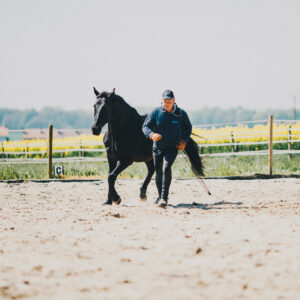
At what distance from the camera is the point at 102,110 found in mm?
7605

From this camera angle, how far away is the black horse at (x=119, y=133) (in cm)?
767

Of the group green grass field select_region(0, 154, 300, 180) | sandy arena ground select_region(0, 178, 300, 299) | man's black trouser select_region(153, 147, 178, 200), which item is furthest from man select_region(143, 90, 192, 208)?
green grass field select_region(0, 154, 300, 180)

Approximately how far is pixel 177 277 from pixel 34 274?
1.05 meters

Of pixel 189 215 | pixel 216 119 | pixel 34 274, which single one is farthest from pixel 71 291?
pixel 216 119

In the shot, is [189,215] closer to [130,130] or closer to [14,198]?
[130,130]

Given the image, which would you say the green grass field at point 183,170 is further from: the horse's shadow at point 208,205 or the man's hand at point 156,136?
the man's hand at point 156,136

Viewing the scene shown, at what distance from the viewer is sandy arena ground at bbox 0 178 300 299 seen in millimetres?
3270

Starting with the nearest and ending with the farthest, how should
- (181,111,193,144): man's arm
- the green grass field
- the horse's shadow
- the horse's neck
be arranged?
1. (181,111,193,144): man's arm
2. the horse's shadow
3. the horse's neck
4. the green grass field

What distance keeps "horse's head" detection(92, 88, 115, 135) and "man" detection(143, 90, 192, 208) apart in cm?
63

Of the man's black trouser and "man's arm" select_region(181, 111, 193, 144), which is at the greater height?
"man's arm" select_region(181, 111, 193, 144)

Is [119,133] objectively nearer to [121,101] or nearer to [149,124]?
[121,101]

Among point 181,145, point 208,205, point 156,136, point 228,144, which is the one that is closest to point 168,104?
point 156,136

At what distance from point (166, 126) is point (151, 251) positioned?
3363 millimetres

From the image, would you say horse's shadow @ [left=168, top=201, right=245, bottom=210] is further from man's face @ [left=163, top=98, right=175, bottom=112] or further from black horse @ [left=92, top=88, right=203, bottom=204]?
man's face @ [left=163, top=98, right=175, bottom=112]
